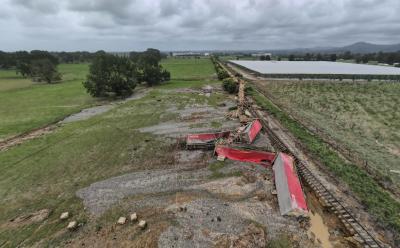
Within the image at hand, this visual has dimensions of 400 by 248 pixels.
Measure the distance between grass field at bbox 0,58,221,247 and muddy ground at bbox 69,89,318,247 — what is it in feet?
3.76

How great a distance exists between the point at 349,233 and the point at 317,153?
939 centimetres

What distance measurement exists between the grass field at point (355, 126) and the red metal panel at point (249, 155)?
14.2 ft

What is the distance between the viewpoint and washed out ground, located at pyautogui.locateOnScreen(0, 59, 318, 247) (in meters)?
13.2

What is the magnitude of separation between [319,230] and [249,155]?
8413 millimetres

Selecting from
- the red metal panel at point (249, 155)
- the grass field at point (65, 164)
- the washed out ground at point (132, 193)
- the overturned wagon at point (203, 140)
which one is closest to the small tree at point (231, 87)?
the grass field at point (65, 164)

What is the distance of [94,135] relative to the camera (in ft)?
94.6

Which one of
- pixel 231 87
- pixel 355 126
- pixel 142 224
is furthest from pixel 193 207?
pixel 231 87

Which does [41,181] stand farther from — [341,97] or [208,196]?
[341,97]

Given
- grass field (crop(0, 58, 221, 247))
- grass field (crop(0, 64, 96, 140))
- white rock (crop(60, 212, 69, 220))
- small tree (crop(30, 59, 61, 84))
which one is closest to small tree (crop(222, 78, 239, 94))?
Answer: grass field (crop(0, 58, 221, 247))

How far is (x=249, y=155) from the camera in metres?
21.3

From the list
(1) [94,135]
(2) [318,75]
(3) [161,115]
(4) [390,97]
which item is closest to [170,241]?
(1) [94,135]

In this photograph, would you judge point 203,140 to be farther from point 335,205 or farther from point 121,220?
point 335,205

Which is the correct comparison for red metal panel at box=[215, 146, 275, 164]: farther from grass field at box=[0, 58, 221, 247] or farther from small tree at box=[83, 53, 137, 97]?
small tree at box=[83, 53, 137, 97]

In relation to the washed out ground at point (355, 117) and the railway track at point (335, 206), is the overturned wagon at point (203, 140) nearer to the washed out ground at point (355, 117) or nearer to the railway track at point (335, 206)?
the railway track at point (335, 206)
